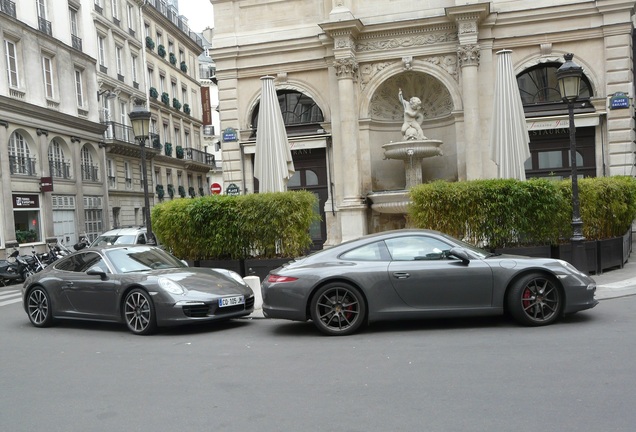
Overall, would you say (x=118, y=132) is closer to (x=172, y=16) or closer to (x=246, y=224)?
(x=172, y=16)

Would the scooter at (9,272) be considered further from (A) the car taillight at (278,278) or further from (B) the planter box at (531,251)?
(B) the planter box at (531,251)

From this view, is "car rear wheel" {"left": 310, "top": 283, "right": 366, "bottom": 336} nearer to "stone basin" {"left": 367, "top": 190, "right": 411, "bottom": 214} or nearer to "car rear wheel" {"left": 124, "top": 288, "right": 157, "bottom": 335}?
"car rear wheel" {"left": 124, "top": 288, "right": 157, "bottom": 335}

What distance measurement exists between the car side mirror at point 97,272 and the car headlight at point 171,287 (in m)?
1.06

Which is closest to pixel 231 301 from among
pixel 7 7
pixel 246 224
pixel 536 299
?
pixel 246 224

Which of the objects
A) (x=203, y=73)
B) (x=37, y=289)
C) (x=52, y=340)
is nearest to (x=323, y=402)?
(x=52, y=340)

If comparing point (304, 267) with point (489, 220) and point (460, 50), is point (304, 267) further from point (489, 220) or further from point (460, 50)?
point (460, 50)

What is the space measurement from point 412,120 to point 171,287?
12738 mm

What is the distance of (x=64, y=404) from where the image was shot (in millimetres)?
5578

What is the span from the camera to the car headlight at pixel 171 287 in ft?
28.6

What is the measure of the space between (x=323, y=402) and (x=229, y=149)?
18.0 metres

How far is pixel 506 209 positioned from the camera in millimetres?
11844

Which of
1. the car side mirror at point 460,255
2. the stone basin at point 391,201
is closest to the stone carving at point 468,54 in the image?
the stone basin at point 391,201

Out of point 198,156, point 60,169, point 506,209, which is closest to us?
point 506,209

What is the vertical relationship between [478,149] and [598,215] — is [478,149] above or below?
above
